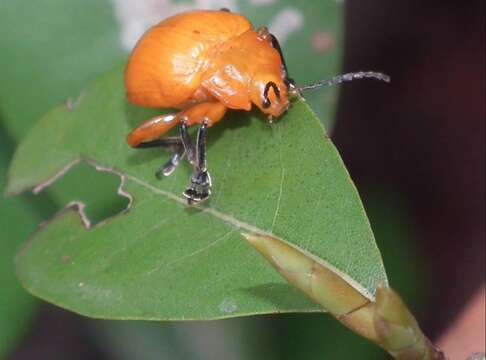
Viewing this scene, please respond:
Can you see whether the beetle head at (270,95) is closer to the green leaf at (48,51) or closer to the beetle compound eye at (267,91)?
the beetle compound eye at (267,91)

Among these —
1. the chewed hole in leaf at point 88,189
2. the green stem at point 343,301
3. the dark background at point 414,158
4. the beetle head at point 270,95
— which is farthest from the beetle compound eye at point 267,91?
the dark background at point 414,158

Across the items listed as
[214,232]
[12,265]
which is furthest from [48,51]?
[214,232]

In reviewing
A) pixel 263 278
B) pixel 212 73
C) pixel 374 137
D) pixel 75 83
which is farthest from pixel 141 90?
pixel 374 137

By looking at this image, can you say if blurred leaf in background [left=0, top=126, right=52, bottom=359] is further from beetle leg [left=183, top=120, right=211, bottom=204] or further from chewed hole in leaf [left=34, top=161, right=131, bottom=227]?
beetle leg [left=183, top=120, right=211, bottom=204]

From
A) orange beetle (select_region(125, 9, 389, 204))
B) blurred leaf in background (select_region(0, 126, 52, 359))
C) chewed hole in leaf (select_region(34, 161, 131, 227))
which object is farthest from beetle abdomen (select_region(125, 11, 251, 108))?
blurred leaf in background (select_region(0, 126, 52, 359))

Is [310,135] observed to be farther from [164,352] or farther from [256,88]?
[164,352]

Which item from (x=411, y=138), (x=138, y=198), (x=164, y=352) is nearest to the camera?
(x=138, y=198)
